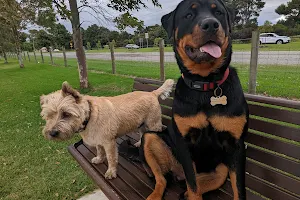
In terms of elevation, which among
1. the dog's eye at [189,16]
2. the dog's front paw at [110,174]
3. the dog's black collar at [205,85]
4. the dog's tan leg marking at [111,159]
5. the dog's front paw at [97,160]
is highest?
the dog's eye at [189,16]

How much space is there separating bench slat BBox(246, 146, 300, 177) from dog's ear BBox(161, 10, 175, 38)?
131 cm

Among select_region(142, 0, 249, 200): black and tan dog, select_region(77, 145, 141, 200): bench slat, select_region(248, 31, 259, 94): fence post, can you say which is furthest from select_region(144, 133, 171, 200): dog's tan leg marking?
select_region(248, 31, 259, 94): fence post

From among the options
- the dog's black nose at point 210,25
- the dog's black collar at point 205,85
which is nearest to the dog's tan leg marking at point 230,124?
the dog's black collar at point 205,85

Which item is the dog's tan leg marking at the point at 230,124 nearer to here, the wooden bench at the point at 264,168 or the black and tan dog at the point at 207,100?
the black and tan dog at the point at 207,100

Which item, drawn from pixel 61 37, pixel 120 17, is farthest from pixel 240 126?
pixel 61 37

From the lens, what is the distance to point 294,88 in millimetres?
6762

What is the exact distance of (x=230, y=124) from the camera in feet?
6.18

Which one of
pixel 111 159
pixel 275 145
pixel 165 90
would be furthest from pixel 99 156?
pixel 275 145

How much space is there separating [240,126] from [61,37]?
259 ft

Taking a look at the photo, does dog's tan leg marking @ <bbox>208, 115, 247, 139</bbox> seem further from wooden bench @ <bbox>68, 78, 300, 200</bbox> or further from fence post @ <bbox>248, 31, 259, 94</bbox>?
fence post @ <bbox>248, 31, 259, 94</bbox>

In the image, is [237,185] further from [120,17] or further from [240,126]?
[120,17]

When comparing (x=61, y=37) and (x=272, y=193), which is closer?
(x=272, y=193)

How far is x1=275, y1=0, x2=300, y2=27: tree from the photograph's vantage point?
1919 inches

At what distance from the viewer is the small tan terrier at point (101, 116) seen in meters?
2.75
